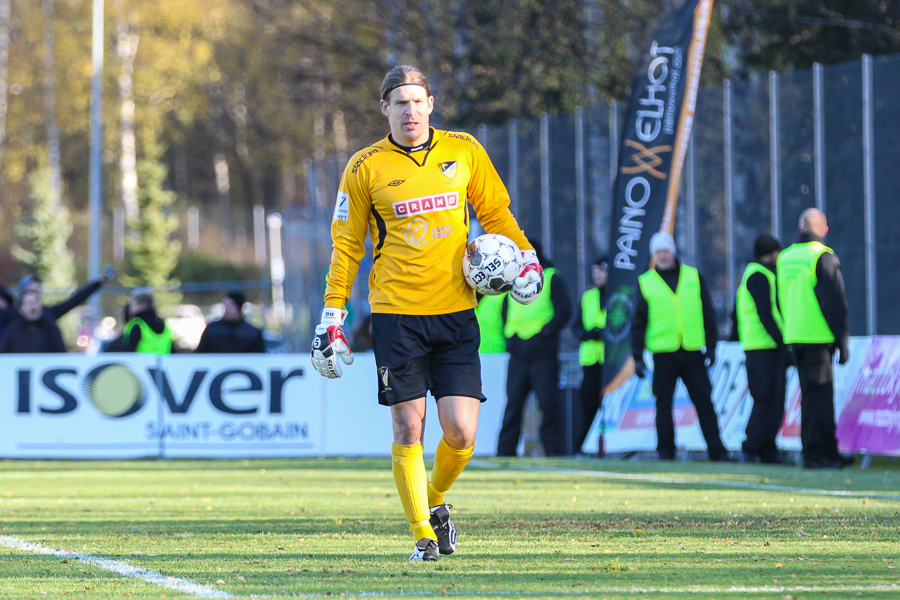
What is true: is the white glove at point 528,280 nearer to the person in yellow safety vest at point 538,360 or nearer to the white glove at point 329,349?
the white glove at point 329,349

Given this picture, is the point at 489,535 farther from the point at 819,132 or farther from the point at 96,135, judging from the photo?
the point at 96,135

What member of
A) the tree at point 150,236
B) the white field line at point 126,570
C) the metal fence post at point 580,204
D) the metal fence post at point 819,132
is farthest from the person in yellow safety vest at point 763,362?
the tree at point 150,236

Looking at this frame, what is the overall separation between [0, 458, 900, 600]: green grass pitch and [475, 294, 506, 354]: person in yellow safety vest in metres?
2.92

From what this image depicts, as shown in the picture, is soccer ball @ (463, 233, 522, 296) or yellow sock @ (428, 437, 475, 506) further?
yellow sock @ (428, 437, 475, 506)

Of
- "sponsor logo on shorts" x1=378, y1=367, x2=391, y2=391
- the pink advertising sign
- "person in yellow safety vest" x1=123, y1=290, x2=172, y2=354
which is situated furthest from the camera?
"person in yellow safety vest" x1=123, y1=290, x2=172, y2=354

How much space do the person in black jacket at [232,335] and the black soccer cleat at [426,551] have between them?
9.22 metres

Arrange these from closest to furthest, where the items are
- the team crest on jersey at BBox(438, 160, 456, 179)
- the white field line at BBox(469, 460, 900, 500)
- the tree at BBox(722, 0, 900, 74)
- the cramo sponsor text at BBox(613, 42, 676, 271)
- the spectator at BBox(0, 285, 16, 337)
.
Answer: the team crest on jersey at BBox(438, 160, 456, 179), the white field line at BBox(469, 460, 900, 500), the cramo sponsor text at BBox(613, 42, 676, 271), the spectator at BBox(0, 285, 16, 337), the tree at BBox(722, 0, 900, 74)

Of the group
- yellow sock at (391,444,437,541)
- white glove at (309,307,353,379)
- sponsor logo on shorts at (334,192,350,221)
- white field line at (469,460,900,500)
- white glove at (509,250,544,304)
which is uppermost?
sponsor logo on shorts at (334,192,350,221)

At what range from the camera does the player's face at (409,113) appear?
225 inches

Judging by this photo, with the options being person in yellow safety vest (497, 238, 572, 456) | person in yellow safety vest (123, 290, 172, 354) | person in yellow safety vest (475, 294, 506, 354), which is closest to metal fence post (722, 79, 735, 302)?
person in yellow safety vest (475, 294, 506, 354)

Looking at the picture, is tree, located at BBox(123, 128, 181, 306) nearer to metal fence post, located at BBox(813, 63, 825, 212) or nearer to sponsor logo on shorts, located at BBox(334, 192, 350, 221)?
metal fence post, located at BBox(813, 63, 825, 212)

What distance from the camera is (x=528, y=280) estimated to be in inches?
233

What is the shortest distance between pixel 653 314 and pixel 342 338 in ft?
23.1

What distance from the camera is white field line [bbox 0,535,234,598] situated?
4836 millimetres
